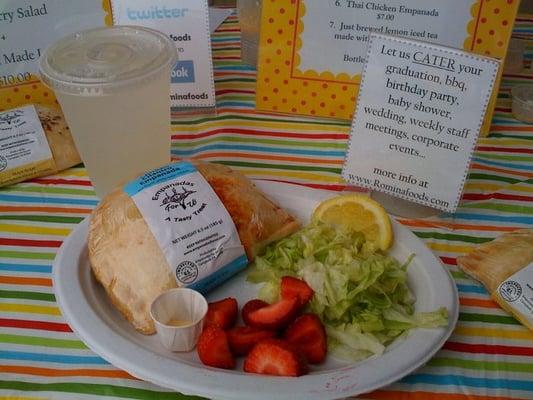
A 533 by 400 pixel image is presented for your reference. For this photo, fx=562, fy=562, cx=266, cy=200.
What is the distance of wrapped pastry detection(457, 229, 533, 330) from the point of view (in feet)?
2.84

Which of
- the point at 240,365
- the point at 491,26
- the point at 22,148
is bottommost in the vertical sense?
the point at 240,365

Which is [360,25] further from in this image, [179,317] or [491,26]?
[179,317]

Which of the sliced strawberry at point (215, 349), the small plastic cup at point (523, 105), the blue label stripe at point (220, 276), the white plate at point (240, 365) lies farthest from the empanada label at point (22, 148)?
the small plastic cup at point (523, 105)

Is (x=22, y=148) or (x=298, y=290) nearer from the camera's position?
(x=298, y=290)

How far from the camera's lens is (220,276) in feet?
2.96

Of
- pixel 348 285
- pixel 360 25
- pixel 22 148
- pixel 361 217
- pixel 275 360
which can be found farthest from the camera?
pixel 360 25

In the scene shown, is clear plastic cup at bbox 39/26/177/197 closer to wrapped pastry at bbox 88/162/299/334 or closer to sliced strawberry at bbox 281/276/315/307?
wrapped pastry at bbox 88/162/299/334

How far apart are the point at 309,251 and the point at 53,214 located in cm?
51

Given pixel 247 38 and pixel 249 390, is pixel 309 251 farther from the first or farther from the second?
pixel 247 38

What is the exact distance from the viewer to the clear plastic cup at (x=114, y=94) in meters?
0.96

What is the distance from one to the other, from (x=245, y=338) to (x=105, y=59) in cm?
55

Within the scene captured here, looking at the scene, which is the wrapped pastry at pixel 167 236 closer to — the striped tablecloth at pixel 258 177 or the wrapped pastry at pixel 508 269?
the striped tablecloth at pixel 258 177

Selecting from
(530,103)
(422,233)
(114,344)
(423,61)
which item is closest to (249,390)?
(114,344)

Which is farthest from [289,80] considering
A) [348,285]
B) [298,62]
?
[348,285]
